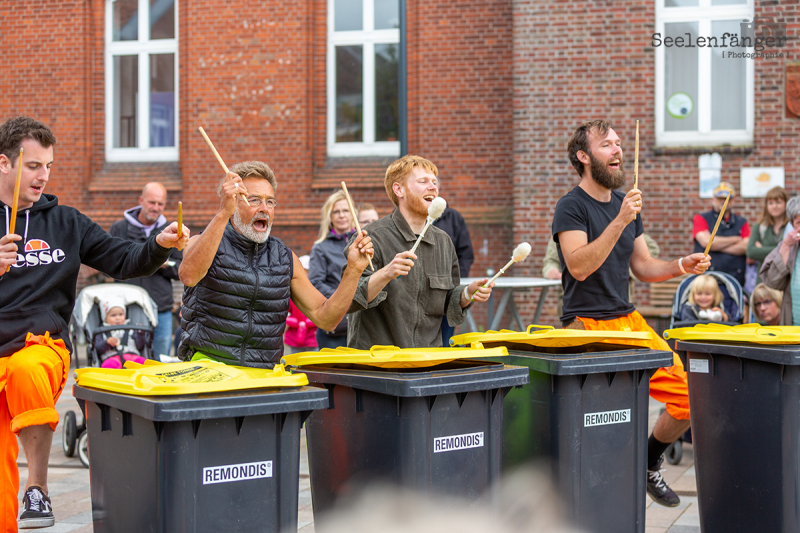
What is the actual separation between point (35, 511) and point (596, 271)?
115 inches

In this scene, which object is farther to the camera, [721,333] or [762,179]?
[762,179]

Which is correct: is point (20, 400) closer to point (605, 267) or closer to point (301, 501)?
point (301, 501)

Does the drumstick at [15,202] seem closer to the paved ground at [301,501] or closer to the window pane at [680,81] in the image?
the paved ground at [301,501]

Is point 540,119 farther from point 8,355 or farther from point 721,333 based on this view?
point 8,355

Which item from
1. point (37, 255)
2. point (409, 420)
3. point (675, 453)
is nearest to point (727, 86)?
point (675, 453)

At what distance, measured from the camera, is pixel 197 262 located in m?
3.66

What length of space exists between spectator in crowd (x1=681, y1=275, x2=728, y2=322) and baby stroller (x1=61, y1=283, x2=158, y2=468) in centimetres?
440

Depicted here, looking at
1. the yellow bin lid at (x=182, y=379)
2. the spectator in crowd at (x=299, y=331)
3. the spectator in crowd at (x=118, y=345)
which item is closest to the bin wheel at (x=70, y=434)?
the spectator in crowd at (x=118, y=345)

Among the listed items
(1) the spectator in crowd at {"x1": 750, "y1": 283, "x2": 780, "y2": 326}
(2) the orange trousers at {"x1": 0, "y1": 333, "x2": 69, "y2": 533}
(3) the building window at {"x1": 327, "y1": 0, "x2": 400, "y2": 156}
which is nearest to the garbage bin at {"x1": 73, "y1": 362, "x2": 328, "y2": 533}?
(2) the orange trousers at {"x1": 0, "y1": 333, "x2": 69, "y2": 533}

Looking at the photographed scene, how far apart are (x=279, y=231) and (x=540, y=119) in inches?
157

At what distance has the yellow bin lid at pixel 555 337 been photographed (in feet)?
12.6

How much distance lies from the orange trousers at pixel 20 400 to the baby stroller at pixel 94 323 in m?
2.76

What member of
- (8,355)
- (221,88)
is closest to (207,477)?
(8,355)

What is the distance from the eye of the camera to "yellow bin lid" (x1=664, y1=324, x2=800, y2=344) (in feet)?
12.6
